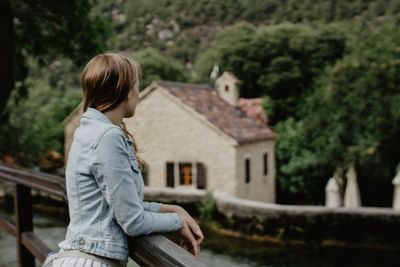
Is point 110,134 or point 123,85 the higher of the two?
point 123,85

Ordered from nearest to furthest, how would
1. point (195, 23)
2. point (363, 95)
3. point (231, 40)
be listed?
point (363, 95) → point (231, 40) → point (195, 23)

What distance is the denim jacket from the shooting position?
1.19 metres

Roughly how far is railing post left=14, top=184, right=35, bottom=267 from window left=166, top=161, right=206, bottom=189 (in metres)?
15.6

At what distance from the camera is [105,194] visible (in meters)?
1.22

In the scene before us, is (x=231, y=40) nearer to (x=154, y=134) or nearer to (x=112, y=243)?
(x=154, y=134)

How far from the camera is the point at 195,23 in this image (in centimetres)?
5753

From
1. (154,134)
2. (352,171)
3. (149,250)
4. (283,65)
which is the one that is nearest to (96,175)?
(149,250)

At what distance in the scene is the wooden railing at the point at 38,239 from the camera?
1.11 metres

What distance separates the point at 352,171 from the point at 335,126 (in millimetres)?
2283

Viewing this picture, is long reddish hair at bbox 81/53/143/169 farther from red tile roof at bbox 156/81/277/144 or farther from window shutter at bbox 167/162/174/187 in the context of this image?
window shutter at bbox 167/162/174/187

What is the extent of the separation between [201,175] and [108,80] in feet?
55.7

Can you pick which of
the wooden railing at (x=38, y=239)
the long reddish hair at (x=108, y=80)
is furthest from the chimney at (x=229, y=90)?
the long reddish hair at (x=108, y=80)

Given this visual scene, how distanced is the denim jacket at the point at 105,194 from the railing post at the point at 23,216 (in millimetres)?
1289

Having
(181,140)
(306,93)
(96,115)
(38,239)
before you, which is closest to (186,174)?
(181,140)
